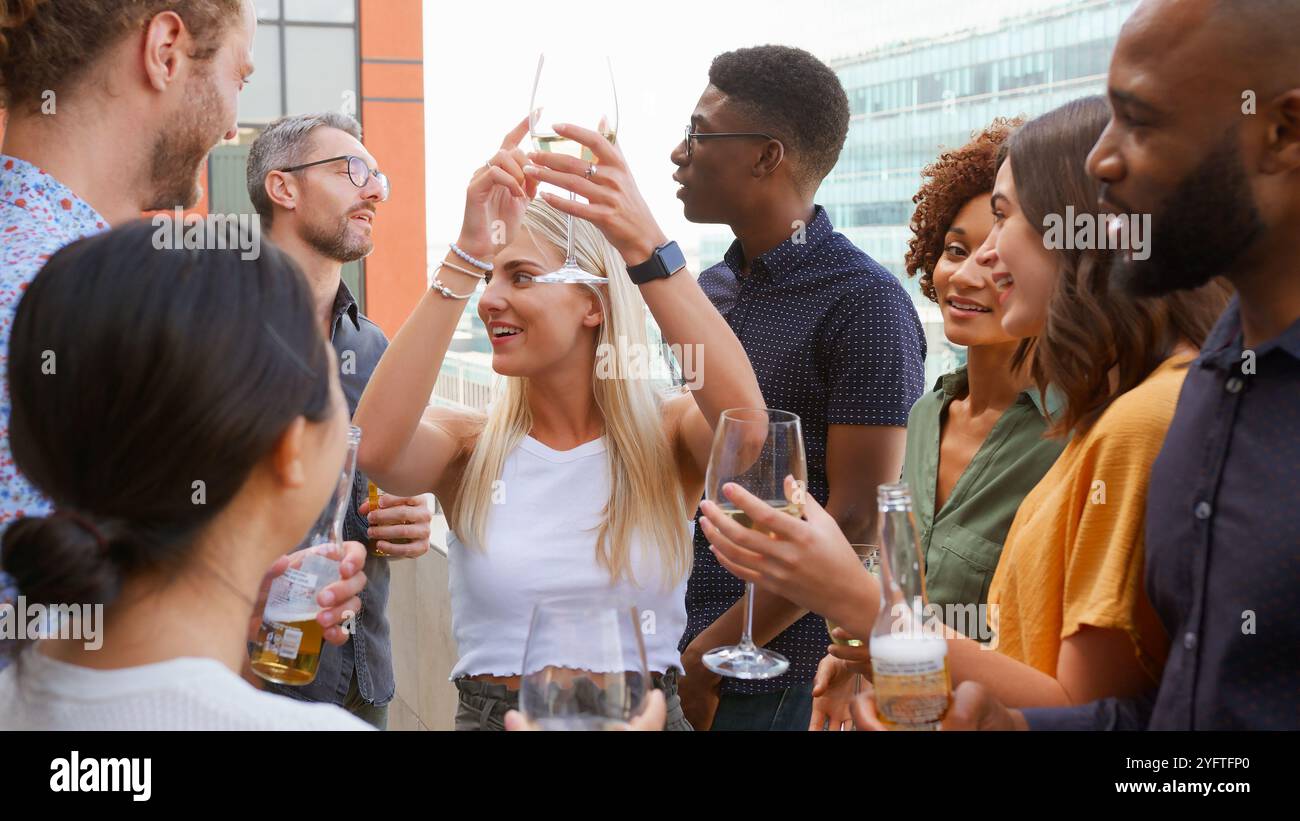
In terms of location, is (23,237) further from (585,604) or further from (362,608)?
(362,608)

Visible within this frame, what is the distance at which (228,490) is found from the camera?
100 centimetres

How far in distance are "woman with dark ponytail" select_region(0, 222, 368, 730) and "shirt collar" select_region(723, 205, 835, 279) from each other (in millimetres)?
1641

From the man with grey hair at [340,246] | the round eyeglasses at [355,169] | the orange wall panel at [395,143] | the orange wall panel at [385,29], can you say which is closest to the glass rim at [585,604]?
the man with grey hair at [340,246]

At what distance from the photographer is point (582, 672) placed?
1000 mm

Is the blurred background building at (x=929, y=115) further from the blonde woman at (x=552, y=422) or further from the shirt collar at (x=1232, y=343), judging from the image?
the blonde woman at (x=552, y=422)

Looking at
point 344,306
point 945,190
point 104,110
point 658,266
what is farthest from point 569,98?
point 344,306

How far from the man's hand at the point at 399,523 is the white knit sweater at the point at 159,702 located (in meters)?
1.24

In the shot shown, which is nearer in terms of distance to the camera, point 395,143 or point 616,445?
point 616,445

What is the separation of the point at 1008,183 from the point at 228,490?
4.04 ft

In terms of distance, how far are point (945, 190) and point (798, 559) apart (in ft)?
4.74

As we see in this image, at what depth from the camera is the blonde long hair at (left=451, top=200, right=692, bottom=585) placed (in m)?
1.93

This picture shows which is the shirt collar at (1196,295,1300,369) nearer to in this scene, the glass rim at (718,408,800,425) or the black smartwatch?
the glass rim at (718,408,800,425)

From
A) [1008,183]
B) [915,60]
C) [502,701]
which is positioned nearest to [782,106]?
[1008,183]
